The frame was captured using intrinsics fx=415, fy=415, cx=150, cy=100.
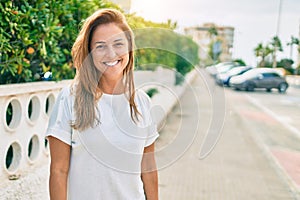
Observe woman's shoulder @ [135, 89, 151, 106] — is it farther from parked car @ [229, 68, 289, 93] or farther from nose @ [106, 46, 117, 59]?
parked car @ [229, 68, 289, 93]

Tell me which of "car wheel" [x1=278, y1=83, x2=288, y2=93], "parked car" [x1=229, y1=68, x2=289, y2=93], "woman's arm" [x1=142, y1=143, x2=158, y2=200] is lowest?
"car wheel" [x1=278, y1=83, x2=288, y2=93]

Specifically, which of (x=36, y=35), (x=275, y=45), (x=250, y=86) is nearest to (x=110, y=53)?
(x=36, y=35)

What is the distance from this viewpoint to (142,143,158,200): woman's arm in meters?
1.67

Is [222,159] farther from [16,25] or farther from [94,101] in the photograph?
[94,101]

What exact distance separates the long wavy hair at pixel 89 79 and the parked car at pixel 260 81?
22008mm

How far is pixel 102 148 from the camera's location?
144cm

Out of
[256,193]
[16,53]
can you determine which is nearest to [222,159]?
[256,193]

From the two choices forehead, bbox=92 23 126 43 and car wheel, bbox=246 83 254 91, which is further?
car wheel, bbox=246 83 254 91

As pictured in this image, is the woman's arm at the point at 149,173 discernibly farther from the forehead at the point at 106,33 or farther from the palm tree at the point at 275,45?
the palm tree at the point at 275,45

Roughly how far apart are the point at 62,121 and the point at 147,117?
322 mm

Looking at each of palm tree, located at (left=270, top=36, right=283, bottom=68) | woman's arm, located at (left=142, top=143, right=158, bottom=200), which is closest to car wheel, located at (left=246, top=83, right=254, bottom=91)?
woman's arm, located at (left=142, top=143, right=158, bottom=200)

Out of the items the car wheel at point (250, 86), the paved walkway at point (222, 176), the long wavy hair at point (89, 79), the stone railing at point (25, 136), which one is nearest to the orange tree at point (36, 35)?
the stone railing at point (25, 136)

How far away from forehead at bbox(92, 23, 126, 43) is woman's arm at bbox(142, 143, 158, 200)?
17.8 inches

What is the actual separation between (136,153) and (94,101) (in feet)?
0.82
